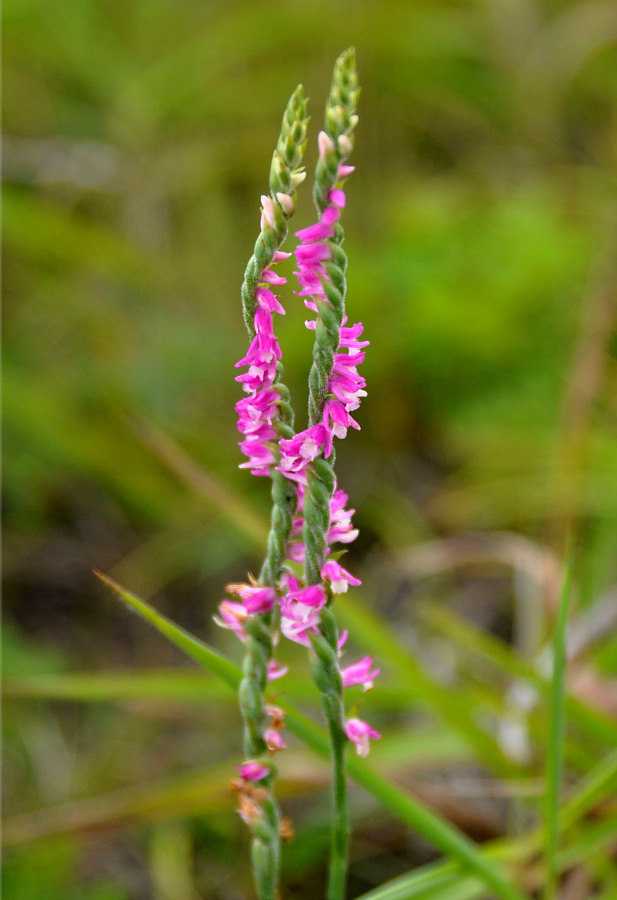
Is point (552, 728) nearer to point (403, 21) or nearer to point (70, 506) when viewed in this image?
point (70, 506)

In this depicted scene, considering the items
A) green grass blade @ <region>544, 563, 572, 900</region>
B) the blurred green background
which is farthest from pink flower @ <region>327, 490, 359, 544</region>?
the blurred green background

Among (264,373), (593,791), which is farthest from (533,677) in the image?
(264,373)

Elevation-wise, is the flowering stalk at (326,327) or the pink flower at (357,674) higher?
the flowering stalk at (326,327)

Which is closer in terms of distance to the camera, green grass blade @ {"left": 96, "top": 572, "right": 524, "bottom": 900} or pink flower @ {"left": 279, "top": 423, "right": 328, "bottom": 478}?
pink flower @ {"left": 279, "top": 423, "right": 328, "bottom": 478}

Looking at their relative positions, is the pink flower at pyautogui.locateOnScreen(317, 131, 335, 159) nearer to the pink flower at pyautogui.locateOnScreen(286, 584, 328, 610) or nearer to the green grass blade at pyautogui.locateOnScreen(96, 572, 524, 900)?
the pink flower at pyautogui.locateOnScreen(286, 584, 328, 610)

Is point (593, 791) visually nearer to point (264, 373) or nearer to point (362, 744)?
point (362, 744)

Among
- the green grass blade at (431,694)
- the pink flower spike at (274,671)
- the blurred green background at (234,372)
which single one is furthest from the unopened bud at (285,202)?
the green grass blade at (431,694)

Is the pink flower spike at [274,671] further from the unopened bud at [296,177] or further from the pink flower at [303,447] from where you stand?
the unopened bud at [296,177]
